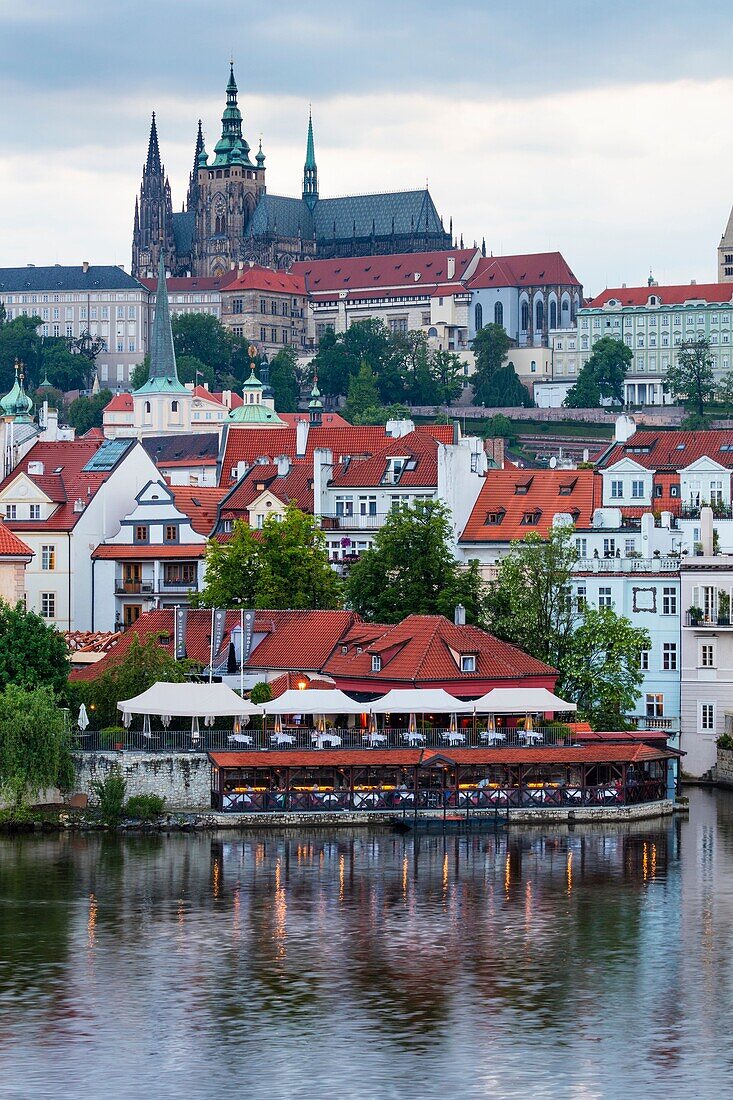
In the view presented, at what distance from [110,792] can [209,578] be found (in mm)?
22702

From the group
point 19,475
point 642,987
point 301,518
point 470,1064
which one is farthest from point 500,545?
point 470,1064

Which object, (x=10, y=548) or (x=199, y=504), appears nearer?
(x=10, y=548)

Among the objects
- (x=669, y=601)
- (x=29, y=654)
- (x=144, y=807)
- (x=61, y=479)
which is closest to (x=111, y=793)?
(x=144, y=807)

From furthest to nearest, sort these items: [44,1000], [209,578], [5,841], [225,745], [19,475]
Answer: [19,475]
[209,578]
[225,745]
[5,841]
[44,1000]

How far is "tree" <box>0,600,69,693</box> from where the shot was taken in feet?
247

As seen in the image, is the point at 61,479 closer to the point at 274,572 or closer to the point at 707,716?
the point at 274,572

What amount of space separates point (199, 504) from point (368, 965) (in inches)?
2181

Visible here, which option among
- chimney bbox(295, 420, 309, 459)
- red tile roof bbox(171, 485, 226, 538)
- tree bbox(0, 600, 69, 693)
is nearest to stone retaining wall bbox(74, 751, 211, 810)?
tree bbox(0, 600, 69, 693)

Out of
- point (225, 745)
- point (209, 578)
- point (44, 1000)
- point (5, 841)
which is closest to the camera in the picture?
point (44, 1000)

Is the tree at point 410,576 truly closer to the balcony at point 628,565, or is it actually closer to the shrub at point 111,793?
→ the balcony at point 628,565

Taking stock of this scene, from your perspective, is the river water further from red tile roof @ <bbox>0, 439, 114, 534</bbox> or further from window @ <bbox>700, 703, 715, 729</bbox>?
red tile roof @ <bbox>0, 439, 114, 534</bbox>

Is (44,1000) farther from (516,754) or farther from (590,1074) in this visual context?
(516,754)

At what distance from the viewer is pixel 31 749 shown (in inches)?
→ 2793

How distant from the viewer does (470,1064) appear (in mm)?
45469
